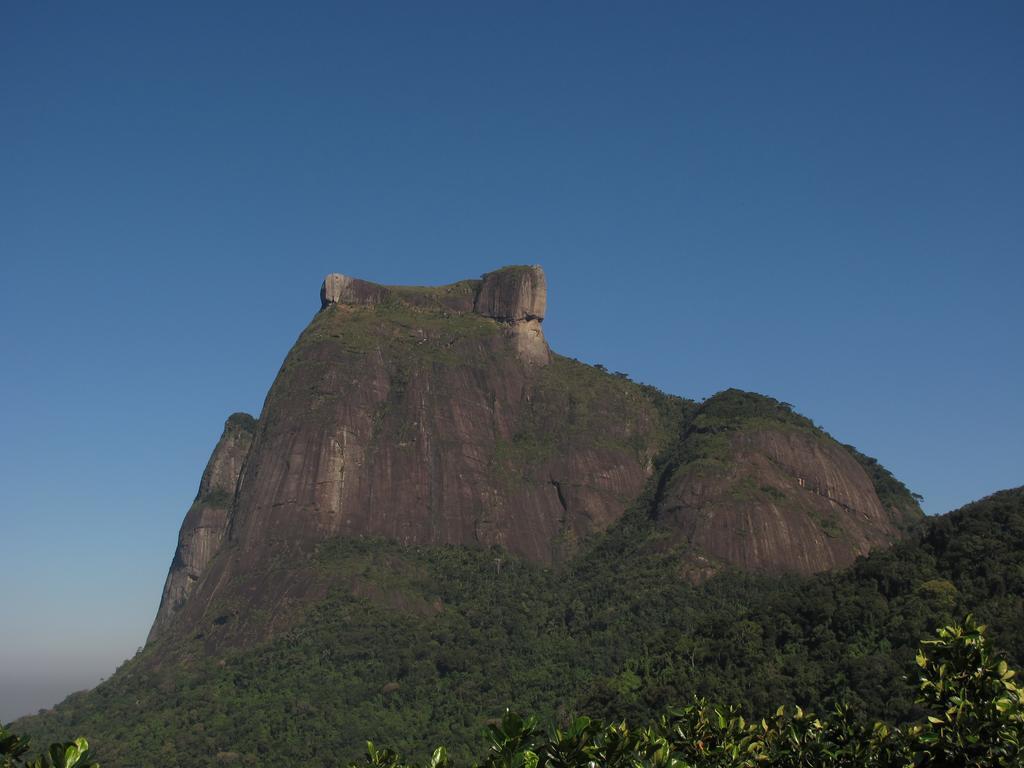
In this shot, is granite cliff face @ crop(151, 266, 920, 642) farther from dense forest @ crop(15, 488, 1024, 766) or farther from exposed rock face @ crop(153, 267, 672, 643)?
dense forest @ crop(15, 488, 1024, 766)

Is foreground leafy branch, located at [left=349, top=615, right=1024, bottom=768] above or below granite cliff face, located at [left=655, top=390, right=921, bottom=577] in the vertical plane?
below

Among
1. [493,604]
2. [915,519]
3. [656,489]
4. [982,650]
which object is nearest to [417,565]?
[493,604]

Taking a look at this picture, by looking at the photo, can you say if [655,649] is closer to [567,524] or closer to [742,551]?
[742,551]

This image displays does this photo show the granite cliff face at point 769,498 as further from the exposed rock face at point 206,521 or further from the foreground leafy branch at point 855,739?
the foreground leafy branch at point 855,739

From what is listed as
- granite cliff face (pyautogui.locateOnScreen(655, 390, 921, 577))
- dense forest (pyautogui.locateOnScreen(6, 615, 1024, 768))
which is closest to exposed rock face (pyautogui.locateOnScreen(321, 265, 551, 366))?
granite cliff face (pyautogui.locateOnScreen(655, 390, 921, 577))

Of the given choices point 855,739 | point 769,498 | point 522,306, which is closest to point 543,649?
point 769,498

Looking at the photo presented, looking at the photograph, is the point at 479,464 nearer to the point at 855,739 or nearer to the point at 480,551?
the point at 480,551
